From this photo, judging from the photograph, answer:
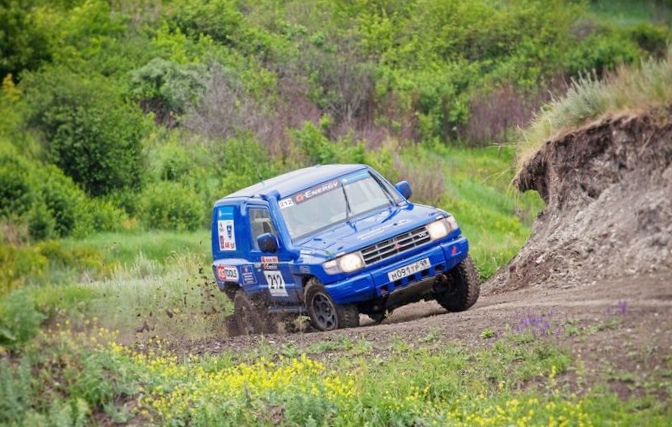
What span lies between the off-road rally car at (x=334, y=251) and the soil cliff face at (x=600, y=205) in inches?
55.5

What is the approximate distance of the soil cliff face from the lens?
47.6 ft

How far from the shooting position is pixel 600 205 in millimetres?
16125

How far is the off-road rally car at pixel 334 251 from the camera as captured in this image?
15180 millimetres

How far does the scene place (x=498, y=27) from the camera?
173ft

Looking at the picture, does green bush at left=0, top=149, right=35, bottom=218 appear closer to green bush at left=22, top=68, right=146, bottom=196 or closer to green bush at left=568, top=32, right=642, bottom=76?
green bush at left=22, top=68, right=146, bottom=196

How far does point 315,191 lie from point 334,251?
1447 mm

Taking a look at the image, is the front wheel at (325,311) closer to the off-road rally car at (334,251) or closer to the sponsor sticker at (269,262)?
the off-road rally car at (334,251)

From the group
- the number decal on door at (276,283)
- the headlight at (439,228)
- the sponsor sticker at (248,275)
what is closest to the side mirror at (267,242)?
the number decal on door at (276,283)

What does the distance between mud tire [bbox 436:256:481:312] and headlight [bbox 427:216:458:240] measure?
0.50 meters

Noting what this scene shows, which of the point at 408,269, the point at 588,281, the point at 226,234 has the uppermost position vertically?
the point at 226,234

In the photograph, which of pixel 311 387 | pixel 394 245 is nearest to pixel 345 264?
pixel 394 245

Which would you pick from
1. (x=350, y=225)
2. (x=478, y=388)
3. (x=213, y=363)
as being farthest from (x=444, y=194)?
(x=478, y=388)

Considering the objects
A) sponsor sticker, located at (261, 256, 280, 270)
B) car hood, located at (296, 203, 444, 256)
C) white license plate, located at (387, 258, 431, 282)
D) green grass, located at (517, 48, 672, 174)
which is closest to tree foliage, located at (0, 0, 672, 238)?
green grass, located at (517, 48, 672, 174)

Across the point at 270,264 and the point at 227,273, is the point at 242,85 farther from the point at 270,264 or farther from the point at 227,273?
the point at 270,264
